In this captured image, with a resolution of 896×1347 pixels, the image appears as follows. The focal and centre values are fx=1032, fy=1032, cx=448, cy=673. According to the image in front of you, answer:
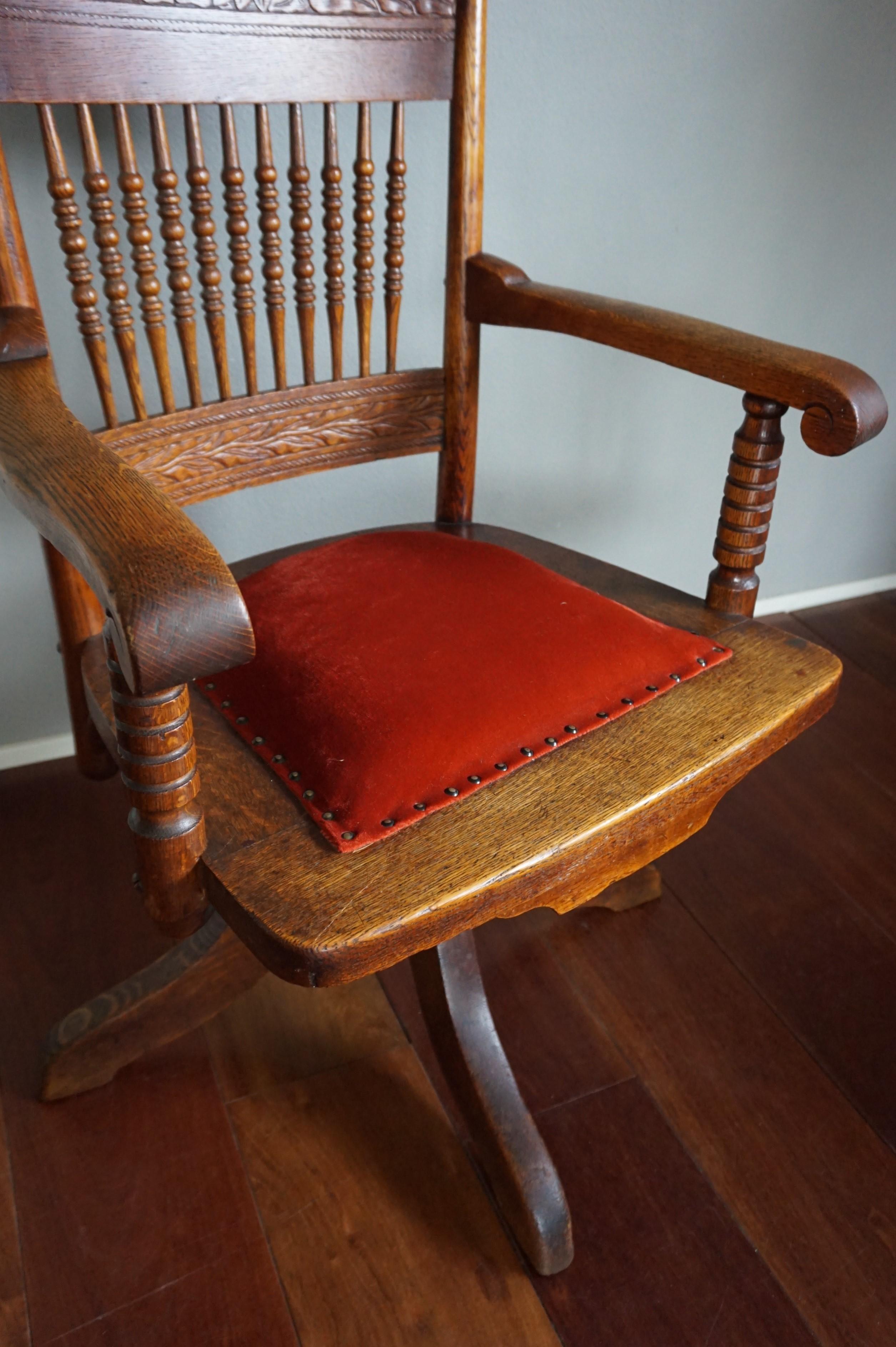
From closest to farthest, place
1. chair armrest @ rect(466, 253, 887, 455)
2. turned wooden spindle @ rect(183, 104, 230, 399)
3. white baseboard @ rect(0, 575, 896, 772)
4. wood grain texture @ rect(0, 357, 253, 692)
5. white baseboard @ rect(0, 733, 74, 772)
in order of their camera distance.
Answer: wood grain texture @ rect(0, 357, 253, 692) → chair armrest @ rect(466, 253, 887, 455) → turned wooden spindle @ rect(183, 104, 230, 399) → white baseboard @ rect(0, 733, 74, 772) → white baseboard @ rect(0, 575, 896, 772)

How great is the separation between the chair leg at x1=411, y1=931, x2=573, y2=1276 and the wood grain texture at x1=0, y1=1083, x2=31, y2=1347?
402mm

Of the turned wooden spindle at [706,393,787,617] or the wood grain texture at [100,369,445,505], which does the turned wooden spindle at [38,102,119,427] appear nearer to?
the wood grain texture at [100,369,445,505]

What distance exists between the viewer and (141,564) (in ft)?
1.64

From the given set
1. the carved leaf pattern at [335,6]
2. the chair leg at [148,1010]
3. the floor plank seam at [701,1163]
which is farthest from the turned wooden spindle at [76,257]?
the floor plank seam at [701,1163]

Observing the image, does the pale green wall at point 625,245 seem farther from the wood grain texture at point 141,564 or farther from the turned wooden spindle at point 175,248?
the wood grain texture at point 141,564

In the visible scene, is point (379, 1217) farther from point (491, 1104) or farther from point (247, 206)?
point (247, 206)

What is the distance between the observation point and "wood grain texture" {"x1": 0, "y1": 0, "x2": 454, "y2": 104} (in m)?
0.77

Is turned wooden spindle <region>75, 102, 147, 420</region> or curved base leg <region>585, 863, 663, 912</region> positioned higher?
turned wooden spindle <region>75, 102, 147, 420</region>

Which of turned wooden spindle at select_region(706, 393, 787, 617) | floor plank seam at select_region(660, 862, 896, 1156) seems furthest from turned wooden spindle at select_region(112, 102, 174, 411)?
floor plank seam at select_region(660, 862, 896, 1156)

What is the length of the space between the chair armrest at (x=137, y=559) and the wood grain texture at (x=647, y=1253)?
27.6 inches

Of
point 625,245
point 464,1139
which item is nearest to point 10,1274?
point 464,1139

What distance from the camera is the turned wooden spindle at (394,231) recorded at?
950 millimetres

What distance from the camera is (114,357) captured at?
1192mm

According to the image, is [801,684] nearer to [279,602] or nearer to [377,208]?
[279,602]
